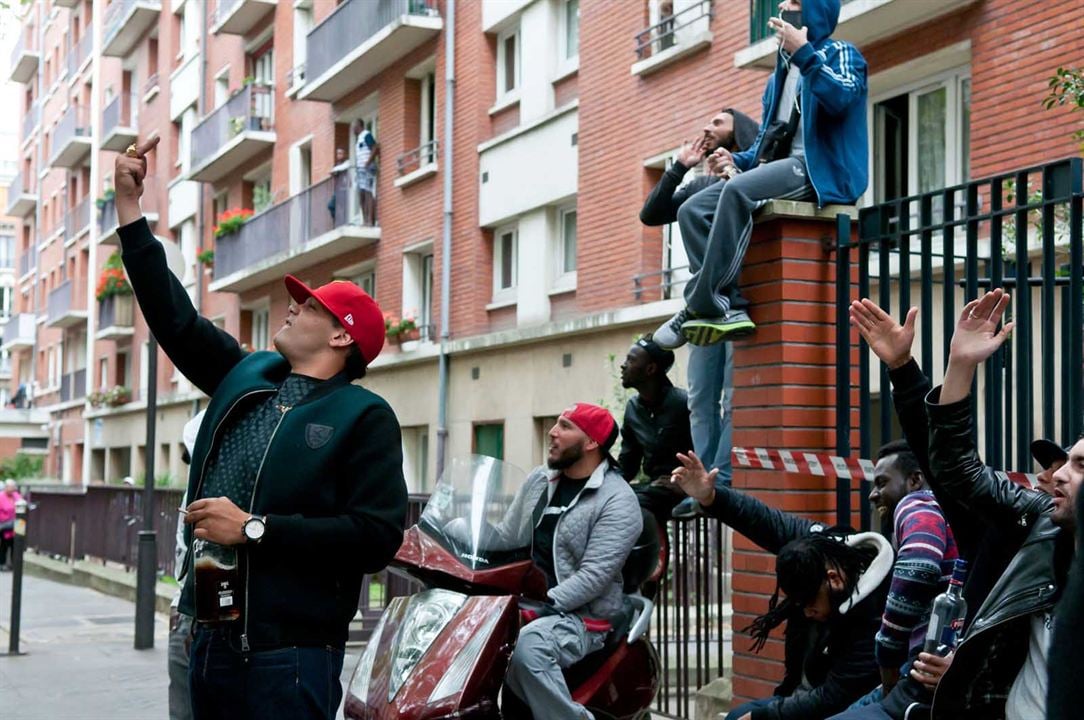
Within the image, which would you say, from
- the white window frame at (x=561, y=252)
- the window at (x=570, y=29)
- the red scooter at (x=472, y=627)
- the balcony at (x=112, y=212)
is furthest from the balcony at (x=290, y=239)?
the red scooter at (x=472, y=627)

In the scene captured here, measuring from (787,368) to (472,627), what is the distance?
197cm

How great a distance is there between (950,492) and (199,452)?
7.15ft

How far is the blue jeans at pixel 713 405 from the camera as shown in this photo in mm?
7395

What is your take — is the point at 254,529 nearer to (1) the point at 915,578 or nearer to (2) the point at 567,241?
(1) the point at 915,578

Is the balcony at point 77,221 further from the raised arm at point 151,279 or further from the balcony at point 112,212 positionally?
the raised arm at point 151,279

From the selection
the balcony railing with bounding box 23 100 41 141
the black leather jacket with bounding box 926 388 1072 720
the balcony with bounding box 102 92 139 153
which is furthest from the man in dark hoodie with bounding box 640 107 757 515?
the balcony railing with bounding box 23 100 41 141

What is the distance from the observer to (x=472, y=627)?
603 cm

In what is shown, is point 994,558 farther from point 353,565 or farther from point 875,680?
point 353,565

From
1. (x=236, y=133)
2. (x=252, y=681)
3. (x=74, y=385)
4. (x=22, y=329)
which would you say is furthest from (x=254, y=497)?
(x=22, y=329)

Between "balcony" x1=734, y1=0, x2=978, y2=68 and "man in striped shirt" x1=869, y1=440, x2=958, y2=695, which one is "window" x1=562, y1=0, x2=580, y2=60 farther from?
"man in striped shirt" x1=869, y1=440, x2=958, y2=695

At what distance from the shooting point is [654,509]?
7281mm

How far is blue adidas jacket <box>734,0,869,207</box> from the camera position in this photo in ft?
22.6

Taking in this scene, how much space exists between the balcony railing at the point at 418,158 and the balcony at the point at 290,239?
4.41 ft

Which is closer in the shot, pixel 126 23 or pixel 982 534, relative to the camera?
pixel 982 534
